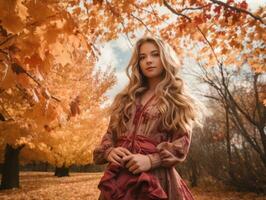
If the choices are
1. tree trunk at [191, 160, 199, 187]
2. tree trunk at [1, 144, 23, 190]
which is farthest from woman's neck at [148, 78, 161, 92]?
tree trunk at [191, 160, 199, 187]

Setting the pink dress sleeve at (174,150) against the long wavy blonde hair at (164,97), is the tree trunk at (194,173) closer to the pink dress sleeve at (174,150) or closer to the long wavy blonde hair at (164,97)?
the long wavy blonde hair at (164,97)

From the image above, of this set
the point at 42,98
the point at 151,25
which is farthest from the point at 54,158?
the point at 42,98

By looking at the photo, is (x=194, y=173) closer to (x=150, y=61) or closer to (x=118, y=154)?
(x=150, y=61)

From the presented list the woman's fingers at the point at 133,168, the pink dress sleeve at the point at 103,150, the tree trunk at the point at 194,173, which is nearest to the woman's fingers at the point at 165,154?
the woman's fingers at the point at 133,168

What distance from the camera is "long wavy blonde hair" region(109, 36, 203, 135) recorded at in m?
2.12

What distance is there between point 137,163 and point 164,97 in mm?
524

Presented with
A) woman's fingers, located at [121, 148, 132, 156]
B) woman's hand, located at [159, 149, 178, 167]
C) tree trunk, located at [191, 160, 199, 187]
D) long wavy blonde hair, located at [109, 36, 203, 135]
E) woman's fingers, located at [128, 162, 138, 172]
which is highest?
long wavy blonde hair, located at [109, 36, 203, 135]

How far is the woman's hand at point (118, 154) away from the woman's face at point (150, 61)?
0.63 meters

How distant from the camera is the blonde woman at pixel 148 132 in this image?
1.91 metres

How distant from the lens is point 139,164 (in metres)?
1.90

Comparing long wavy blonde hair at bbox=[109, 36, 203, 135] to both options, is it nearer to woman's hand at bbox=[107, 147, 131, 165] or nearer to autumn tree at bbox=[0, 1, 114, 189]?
woman's hand at bbox=[107, 147, 131, 165]

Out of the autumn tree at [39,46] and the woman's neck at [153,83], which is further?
the woman's neck at [153,83]

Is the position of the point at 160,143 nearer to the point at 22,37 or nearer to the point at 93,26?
the point at 22,37

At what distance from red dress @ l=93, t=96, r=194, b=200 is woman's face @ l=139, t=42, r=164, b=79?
22 centimetres
